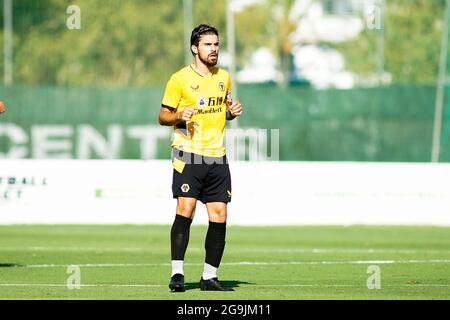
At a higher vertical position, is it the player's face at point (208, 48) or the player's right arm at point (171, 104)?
the player's face at point (208, 48)

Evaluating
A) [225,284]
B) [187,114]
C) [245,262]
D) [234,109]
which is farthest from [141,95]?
[187,114]

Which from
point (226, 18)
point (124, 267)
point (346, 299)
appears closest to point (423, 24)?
point (226, 18)

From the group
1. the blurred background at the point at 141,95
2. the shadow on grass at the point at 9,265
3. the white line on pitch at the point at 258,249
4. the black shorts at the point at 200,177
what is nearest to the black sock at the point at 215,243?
the black shorts at the point at 200,177

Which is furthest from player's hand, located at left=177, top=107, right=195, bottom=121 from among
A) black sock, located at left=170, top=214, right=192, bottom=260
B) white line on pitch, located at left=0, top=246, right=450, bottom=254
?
white line on pitch, located at left=0, top=246, right=450, bottom=254

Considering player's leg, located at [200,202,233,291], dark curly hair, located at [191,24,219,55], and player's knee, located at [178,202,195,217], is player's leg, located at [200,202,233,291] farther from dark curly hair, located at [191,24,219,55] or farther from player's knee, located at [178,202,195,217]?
dark curly hair, located at [191,24,219,55]

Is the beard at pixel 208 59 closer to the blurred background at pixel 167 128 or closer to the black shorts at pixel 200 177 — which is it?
the black shorts at pixel 200 177

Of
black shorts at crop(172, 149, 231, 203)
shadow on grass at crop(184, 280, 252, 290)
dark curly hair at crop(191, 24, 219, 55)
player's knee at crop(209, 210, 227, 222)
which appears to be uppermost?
dark curly hair at crop(191, 24, 219, 55)

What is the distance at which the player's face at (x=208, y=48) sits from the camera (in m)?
11.6

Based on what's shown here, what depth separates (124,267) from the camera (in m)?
14.7

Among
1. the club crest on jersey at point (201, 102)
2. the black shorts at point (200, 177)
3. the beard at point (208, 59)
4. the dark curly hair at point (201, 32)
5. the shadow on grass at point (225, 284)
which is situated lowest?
the shadow on grass at point (225, 284)

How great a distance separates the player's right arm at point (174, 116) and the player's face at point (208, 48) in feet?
1.80

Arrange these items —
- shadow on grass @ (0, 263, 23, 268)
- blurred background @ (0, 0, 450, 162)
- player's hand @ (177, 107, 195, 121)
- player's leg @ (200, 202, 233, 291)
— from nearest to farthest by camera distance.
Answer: player's hand @ (177, 107, 195, 121) < player's leg @ (200, 202, 233, 291) < shadow on grass @ (0, 263, 23, 268) < blurred background @ (0, 0, 450, 162)

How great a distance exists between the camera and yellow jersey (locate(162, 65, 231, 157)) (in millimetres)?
11664
